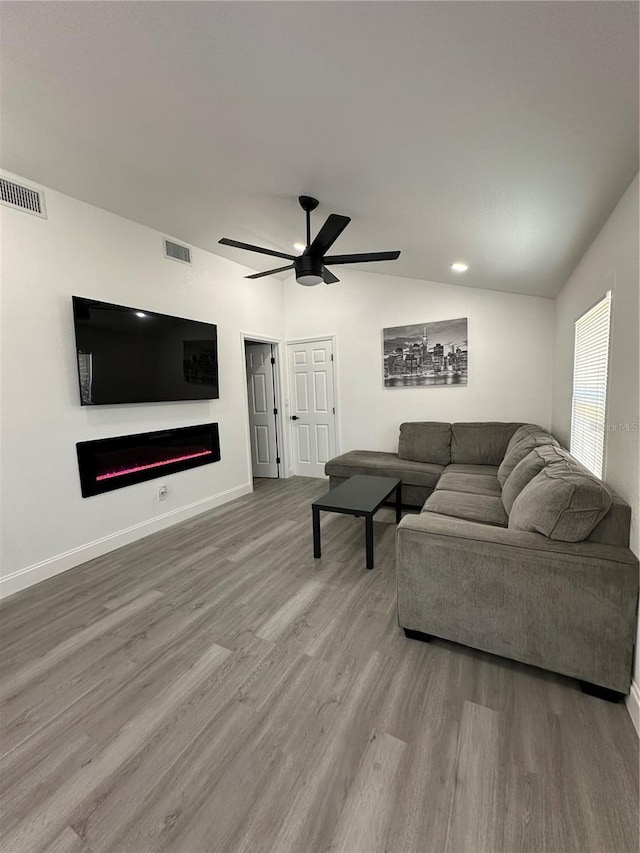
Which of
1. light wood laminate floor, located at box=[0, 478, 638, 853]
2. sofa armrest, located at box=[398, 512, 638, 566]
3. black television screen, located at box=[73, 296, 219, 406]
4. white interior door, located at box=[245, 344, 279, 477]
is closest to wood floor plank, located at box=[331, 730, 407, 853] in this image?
light wood laminate floor, located at box=[0, 478, 638, 853]

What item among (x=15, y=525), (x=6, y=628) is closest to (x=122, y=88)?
(x=15, y=525)

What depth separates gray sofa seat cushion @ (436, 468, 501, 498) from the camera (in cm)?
301

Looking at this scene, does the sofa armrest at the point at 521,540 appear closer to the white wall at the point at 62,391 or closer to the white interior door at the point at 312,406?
the white wall at the point at 62,391

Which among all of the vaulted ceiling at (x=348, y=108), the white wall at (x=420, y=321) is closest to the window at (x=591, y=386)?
the vaulted ceiling at (x=348, y=108)

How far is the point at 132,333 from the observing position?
3.21 metres

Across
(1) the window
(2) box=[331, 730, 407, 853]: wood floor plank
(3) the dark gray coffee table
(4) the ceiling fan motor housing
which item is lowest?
(2) box=[331, 730, 407, 853]: wood floor plank

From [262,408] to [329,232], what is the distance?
11.6 ft

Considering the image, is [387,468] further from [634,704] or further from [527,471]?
[634,704]

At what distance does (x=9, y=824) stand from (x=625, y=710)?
2337 millimetres

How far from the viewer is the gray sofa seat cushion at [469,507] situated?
2.38 meters

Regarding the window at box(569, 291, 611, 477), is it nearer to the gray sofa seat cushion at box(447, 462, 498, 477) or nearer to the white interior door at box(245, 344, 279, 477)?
the gray sofa seat cushion at box(447, 462, 498, 477)

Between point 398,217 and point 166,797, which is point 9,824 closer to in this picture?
point 166,797

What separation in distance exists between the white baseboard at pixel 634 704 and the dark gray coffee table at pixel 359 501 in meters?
1.52

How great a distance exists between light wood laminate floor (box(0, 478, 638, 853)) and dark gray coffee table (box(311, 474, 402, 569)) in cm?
49
